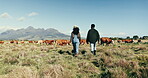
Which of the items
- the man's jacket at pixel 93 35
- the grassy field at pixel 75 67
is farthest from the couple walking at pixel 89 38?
the grassy field at pixel 75 67

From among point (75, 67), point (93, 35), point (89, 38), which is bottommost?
point (75, 67)

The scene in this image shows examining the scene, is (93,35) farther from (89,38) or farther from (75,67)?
(75,67)

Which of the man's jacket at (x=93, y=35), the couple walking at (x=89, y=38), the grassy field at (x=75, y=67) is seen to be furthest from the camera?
the man's jacket at (x=93, y=35)

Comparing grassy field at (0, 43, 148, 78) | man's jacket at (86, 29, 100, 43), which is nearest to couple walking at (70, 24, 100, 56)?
man's jacket at (86, 29, 100, 43)

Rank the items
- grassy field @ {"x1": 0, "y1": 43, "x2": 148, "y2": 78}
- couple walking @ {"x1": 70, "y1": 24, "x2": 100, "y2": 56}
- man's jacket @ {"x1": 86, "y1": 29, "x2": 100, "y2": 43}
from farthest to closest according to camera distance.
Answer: man's jacket @ {"x1": 86, "y1": 29, "x2": 100, "y2": 43} < couple walking @ {"x1": 70, "y1": 24, "x2": 100, "y2": 56} < grassy field @ {"x1": 0, "y1": 43, "x2": 148, "y2": 78}

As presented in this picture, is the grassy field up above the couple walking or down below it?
below

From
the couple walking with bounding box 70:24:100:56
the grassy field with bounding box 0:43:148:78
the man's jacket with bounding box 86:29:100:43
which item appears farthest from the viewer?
the man's jacket with bounding box 86:29:100:43

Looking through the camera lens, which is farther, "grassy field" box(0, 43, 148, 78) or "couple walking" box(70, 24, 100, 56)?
"couple walking" box(70, 24, 100, 56)

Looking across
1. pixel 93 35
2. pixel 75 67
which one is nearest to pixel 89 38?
pixel 93 35

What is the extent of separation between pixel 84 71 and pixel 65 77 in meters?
1.40

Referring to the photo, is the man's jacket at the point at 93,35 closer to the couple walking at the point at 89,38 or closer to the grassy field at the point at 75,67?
the couple walking at the point at 89,38

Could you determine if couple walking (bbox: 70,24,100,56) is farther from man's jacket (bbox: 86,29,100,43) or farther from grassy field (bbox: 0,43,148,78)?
grassy field (bbox: 0,43,148,78)

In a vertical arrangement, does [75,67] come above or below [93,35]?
below

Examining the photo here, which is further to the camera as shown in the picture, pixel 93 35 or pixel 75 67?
pixel 93 35
